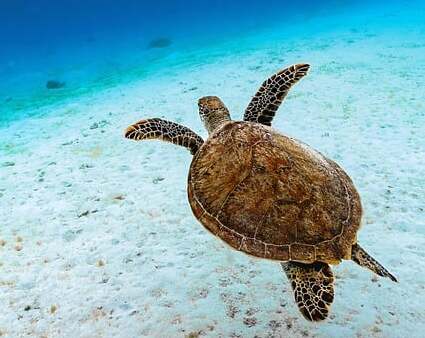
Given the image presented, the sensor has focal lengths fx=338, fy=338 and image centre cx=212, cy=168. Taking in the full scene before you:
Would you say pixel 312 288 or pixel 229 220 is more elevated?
pixel 229 220

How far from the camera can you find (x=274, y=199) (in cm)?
307

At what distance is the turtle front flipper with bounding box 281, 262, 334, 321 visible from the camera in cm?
277

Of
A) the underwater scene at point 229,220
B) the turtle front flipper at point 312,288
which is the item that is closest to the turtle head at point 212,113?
the underwater scene at point 229,220

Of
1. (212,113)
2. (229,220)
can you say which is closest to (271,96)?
(212,113)

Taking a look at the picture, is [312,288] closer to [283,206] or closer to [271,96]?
[283,206]

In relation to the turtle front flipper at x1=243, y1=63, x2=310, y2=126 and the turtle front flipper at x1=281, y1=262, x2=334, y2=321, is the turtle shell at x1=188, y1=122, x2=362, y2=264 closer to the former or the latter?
the turtle front flipper at x1=281, y1=262, x2=334, y2=321

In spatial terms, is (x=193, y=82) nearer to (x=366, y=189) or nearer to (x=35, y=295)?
(x=366, y=189)

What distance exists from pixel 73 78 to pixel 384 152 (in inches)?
974

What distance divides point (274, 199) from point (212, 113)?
2080 mm

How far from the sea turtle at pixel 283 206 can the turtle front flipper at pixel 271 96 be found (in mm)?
973

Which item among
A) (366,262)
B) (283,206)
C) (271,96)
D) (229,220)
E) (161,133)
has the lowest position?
(366,262)

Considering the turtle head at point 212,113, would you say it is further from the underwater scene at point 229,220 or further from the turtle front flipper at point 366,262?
the turtle front flipper at point 366,262

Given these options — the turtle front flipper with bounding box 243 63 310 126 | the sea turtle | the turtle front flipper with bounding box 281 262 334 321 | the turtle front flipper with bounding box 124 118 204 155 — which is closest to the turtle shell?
the sea turtle

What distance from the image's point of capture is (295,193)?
121 inches
